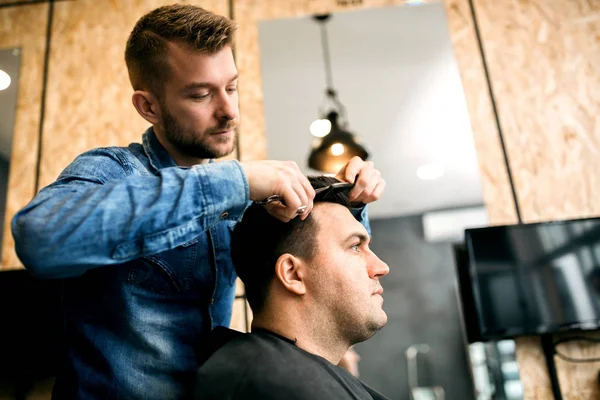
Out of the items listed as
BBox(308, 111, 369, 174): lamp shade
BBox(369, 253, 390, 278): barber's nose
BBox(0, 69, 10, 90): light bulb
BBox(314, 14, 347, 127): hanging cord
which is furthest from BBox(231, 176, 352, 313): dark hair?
BBox(0, 69, 10, 90): light bulb

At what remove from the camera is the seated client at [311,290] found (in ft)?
4.24

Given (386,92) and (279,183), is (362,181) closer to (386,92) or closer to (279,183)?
(279,183)

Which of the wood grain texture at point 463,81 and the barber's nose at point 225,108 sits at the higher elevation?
the wood grain texture at point 463,81

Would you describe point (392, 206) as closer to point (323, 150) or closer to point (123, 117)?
point (323, 150)

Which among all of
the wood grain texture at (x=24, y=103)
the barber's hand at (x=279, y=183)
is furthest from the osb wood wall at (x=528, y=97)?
the barber's hand at (x=279, y=183)

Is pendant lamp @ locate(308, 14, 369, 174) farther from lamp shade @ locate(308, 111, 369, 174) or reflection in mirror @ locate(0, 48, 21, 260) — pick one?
reflection in mirror @ locate(0, 48, 21, 260)

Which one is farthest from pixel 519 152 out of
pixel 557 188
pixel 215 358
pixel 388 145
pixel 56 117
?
pixel 56 117

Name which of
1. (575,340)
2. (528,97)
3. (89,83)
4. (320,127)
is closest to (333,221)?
(320,127)

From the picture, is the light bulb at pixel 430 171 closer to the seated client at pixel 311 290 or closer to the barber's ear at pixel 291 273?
the seated client at pixel 311 290

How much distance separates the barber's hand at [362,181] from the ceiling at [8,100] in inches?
88.7

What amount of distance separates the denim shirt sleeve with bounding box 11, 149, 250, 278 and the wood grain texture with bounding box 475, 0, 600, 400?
2070mm

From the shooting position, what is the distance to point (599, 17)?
2.93m

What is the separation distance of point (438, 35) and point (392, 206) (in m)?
1.08

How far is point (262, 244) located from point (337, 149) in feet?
4.44
